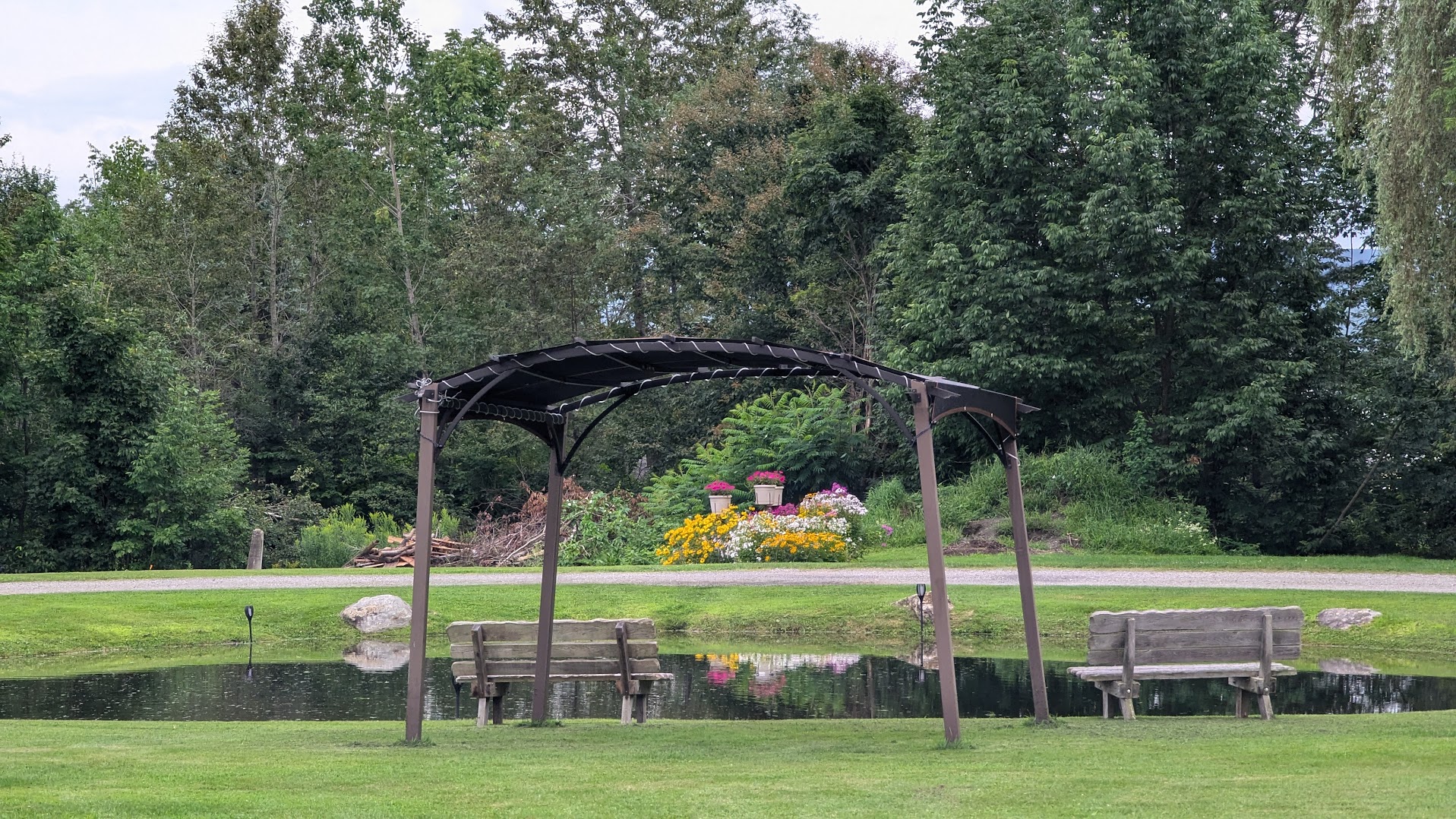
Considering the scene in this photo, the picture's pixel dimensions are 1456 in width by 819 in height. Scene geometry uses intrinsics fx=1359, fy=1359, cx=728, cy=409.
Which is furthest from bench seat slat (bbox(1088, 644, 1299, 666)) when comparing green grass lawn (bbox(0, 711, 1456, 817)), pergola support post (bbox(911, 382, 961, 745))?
pergola support post (bbox(911, 382, 961, 745))

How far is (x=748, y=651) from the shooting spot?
17.1 metres

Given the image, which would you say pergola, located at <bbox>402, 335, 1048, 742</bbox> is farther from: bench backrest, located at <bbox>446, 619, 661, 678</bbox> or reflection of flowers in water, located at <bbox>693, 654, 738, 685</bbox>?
reflection of flowers in water, located at <bbox>693, 654, 738, 685</bbox>

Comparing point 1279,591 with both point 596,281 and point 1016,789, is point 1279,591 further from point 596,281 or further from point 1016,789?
point 596,281

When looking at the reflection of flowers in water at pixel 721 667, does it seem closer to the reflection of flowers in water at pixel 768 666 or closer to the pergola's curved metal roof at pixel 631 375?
the reflection of flowers in water at pixel 768 666

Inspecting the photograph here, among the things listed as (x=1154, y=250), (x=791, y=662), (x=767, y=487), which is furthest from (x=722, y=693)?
(x=1154, y=250)

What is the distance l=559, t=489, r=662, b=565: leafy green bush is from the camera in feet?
85.9

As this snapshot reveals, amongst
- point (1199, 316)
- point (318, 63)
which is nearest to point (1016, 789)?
point (1199, 316)

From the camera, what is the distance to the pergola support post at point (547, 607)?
1131cm

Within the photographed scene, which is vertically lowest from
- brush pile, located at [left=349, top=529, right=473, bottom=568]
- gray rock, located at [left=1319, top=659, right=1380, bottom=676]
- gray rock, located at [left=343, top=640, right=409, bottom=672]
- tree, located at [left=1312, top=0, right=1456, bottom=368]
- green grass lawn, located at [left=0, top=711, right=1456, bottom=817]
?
gray rock, located at [left=1319, top=659, right=1380, bottom=676]

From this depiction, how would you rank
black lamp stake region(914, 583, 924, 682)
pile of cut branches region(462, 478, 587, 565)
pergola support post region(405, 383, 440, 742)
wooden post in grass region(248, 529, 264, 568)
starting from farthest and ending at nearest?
1. wooden post in grass region(248, 529, 264, 568)
2. pile of cut branches region(462, 478, 587, 565)
3. black lamp stake region(914, 583, 924, 682)
4. pergola support post region(405, 383, 440, 742)

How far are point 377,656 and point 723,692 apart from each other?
5.64 m

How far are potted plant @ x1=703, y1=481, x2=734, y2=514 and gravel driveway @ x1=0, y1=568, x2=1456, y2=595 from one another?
4.34 m

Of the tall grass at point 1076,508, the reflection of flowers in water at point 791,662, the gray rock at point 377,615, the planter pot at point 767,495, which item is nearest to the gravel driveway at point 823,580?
the gray rock at point 377,615

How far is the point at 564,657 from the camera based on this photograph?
11.9 metres
